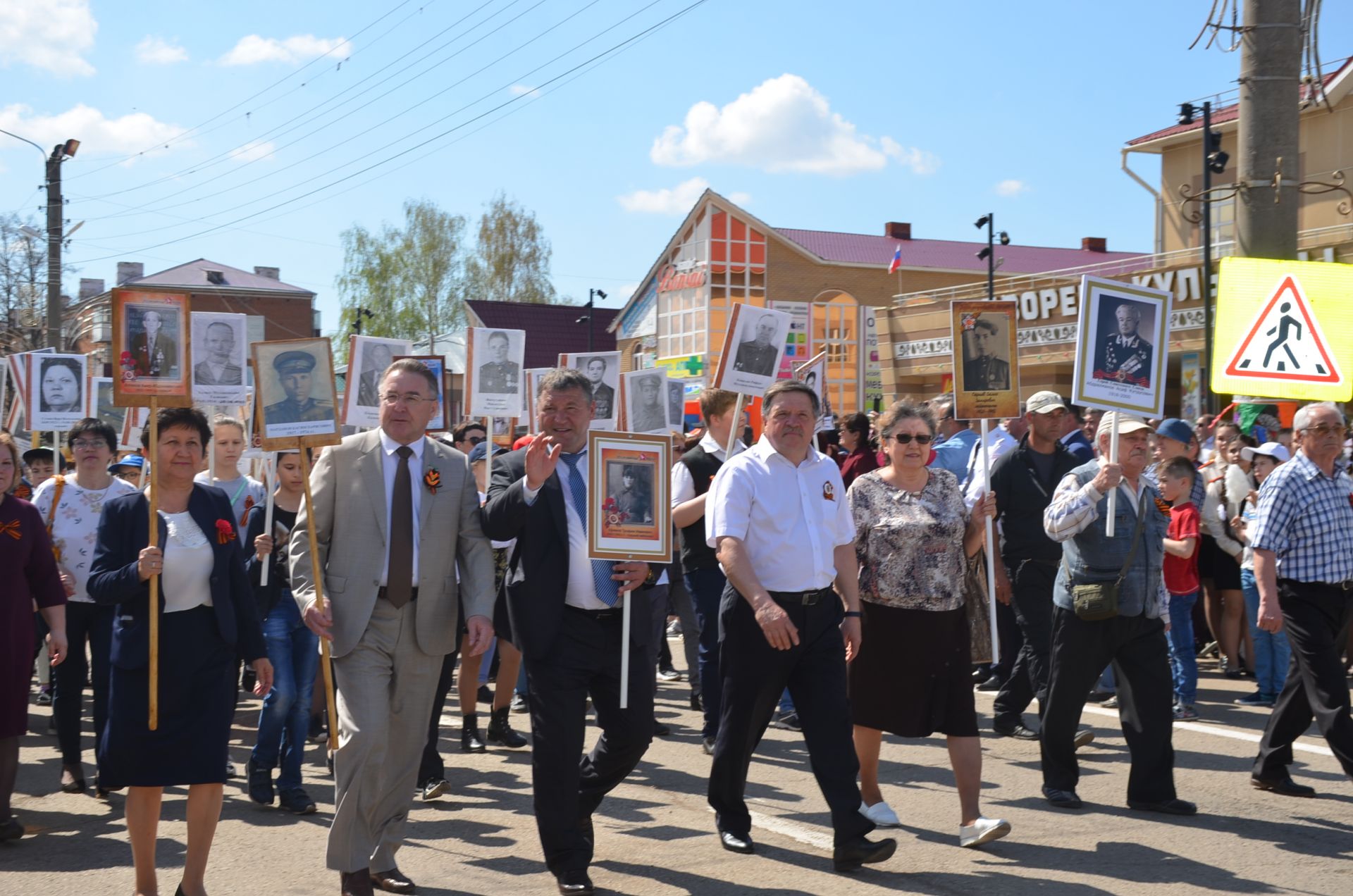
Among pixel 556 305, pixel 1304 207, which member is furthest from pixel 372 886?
pixel 556 305

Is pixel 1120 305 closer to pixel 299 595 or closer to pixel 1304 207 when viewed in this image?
pixel 299 595

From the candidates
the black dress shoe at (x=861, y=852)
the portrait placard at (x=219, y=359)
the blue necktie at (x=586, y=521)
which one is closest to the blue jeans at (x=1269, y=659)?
the black dress shoe at (x=861, y=852)

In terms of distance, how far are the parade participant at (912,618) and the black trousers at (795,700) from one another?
1.47ft

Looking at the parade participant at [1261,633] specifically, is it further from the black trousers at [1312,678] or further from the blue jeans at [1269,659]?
the black trousers at [1312,678]

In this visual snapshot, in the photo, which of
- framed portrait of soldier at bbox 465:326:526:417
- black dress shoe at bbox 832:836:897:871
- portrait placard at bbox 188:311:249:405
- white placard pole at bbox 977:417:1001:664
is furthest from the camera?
framed portrait of soldier at bbox 465:326:526:417

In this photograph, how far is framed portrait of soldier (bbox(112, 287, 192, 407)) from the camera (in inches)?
251

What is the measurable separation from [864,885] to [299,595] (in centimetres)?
258

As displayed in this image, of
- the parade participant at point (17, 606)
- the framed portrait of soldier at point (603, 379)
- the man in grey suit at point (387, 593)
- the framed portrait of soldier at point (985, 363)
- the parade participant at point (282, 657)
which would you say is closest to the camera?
the man in grey suit at point (387, 593)

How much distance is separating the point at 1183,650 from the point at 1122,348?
11.1 feet

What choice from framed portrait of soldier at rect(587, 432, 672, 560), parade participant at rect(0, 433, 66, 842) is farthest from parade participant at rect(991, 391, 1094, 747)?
parade participant at rect(0, 433, 66, 842)

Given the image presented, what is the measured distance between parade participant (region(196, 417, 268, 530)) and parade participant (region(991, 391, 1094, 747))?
4.65m

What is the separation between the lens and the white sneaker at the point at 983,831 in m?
6.25

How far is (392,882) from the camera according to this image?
5.66 meters

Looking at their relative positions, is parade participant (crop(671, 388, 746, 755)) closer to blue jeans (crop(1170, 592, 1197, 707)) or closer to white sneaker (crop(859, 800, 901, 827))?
white sneaker (crop(859, 800, 901, 827))
